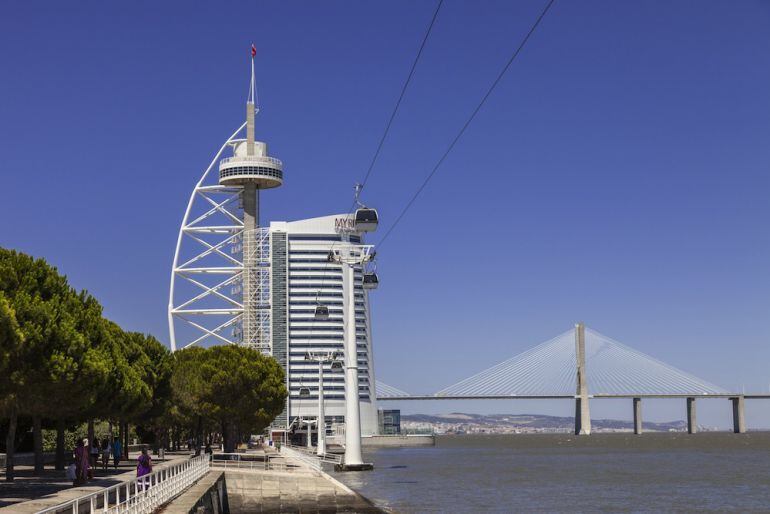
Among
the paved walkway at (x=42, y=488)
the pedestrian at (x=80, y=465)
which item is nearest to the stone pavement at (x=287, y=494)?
the paved walkway at (x=42, y=488)

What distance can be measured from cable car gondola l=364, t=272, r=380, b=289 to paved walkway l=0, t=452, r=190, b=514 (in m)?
16.2

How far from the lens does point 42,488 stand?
33.7 metres

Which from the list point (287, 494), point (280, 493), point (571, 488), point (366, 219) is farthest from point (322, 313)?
point (287, 494)

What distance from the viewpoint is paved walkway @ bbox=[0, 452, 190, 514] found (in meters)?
25.8

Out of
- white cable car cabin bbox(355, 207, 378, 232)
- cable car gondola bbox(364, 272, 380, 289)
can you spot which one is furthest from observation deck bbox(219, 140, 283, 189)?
white cable car cabin bbox(355, 207, 378, 232)

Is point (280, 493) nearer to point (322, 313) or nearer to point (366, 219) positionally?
point (366, 219)

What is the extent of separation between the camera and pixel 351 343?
57.3 m

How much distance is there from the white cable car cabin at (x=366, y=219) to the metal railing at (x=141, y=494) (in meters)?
15.4

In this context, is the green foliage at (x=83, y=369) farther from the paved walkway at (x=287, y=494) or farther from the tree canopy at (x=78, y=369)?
the paved walkway at (x=287, y=494)

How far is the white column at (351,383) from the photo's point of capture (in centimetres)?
5544

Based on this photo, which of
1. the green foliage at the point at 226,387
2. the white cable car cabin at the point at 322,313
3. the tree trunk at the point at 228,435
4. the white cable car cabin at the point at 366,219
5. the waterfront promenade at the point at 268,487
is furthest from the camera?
the tree trunk at the point at 228,435

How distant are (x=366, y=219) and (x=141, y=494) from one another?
97.7 ft

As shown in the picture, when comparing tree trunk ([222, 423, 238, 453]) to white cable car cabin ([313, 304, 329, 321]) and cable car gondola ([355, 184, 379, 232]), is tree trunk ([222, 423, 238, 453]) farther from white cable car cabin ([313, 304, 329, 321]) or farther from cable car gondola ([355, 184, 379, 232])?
cable car gondola ([355, 184, 379, 232])

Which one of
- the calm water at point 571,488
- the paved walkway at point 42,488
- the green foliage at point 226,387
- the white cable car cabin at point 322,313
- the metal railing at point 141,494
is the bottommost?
the calm water at point 571,488
